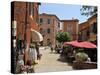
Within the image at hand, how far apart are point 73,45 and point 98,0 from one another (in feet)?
2.77

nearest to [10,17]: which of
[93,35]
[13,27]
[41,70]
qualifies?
[13,27]

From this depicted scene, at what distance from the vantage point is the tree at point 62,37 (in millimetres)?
4016

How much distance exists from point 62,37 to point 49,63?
→ 43 cm

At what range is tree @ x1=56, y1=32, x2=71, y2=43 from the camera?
402 cm

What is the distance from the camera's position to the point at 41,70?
12.8 feet

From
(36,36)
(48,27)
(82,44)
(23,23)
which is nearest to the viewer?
(23,23)

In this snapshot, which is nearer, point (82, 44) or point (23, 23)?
point (23, 23)

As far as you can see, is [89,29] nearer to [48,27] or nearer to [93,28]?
[93,28]

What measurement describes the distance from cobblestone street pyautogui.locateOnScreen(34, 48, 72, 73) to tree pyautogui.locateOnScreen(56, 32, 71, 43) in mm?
229

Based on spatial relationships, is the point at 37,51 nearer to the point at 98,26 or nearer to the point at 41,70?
the point at 41,70

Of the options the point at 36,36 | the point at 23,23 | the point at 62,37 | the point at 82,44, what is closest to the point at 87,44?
the point at 82,44

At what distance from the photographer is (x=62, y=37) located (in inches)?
156

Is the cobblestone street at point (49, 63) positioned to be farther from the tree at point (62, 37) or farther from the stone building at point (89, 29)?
the stone building at point (89, 29)

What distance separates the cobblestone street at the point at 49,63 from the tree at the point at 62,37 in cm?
23
